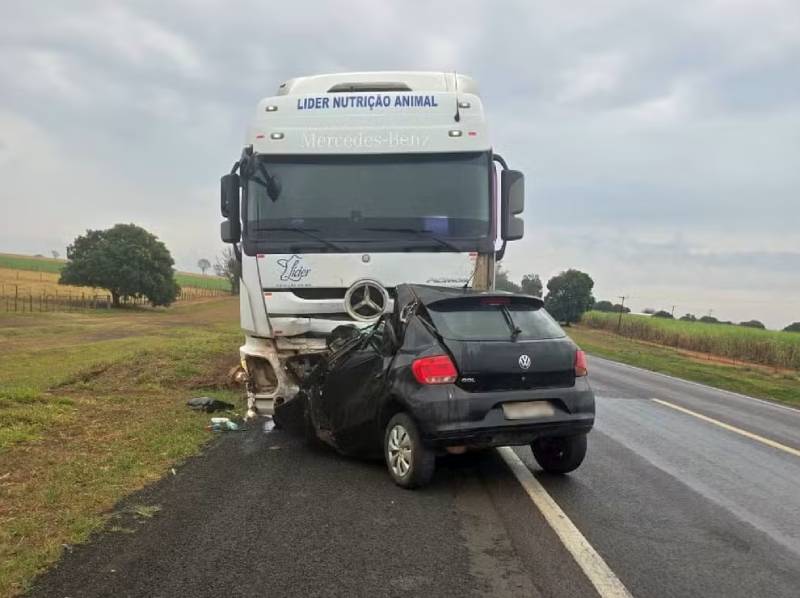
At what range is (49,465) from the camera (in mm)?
6230

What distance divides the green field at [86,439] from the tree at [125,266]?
46.8 m

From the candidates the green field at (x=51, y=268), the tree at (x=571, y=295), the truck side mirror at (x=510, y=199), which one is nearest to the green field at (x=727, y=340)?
the tree at (x=571, y=295)

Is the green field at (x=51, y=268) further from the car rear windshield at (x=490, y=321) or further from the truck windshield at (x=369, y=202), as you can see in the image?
the car rear windshield at (x=490, y=321)

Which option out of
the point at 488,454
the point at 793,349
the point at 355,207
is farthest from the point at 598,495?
the point at 793,349

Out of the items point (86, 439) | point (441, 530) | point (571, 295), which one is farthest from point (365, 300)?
point (571, 295)

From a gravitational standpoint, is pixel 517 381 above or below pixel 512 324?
below

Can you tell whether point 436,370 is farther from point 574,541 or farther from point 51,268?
point 51,268

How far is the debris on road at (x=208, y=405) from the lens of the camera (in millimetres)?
9453

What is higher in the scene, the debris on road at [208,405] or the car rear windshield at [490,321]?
the car rear windshield at [490,321]

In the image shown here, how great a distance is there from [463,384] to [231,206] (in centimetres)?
365

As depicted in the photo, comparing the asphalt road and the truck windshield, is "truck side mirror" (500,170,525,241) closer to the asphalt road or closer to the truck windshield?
the truck windshield

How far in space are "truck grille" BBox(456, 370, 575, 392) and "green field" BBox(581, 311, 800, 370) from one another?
32661 mm

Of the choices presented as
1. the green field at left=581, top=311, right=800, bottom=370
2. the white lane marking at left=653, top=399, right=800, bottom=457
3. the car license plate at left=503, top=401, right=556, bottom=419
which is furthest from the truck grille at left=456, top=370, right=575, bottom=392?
the green field at left=581, top=311, right=800, bottom=370

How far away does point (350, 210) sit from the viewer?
284 inches
